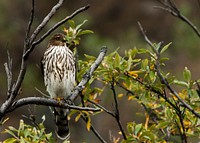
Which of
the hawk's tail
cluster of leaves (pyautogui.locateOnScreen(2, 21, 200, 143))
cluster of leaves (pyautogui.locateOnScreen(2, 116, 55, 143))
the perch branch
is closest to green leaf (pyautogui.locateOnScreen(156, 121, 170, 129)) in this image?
cluster of leaves (pyautogui.locateOnScreen(2, 21, 200, 143))

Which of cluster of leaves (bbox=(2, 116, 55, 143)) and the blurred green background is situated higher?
the blurred green background

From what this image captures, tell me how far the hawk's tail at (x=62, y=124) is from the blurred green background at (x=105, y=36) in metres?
4.97

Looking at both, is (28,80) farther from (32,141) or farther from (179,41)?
(32,141)

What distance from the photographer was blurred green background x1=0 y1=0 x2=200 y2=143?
11984mm

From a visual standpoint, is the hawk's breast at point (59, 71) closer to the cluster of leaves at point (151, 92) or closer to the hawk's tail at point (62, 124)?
the hawk's tail at point (62, 124)

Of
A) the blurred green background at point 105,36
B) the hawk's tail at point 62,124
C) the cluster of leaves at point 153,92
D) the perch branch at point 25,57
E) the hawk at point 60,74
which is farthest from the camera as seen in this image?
the blurred green background at point 105,36

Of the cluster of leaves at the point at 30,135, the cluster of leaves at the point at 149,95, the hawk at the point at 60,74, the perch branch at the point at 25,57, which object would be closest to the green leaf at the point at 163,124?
the cluster of leaves at the point at 149,95

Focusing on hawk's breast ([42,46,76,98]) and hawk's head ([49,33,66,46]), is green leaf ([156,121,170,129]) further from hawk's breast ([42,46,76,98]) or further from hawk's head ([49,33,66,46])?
hawk's head ([49,33,66,46])

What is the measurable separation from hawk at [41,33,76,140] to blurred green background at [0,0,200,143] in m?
5.07

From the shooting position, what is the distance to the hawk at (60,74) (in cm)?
535

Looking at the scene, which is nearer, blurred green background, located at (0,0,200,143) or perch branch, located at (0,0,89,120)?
perch branch, located at (0,0,89,120)

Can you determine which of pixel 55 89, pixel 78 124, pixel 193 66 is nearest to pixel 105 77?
pixel 55 89

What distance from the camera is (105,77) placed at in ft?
15.0

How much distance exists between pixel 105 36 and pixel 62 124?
10906 mm
